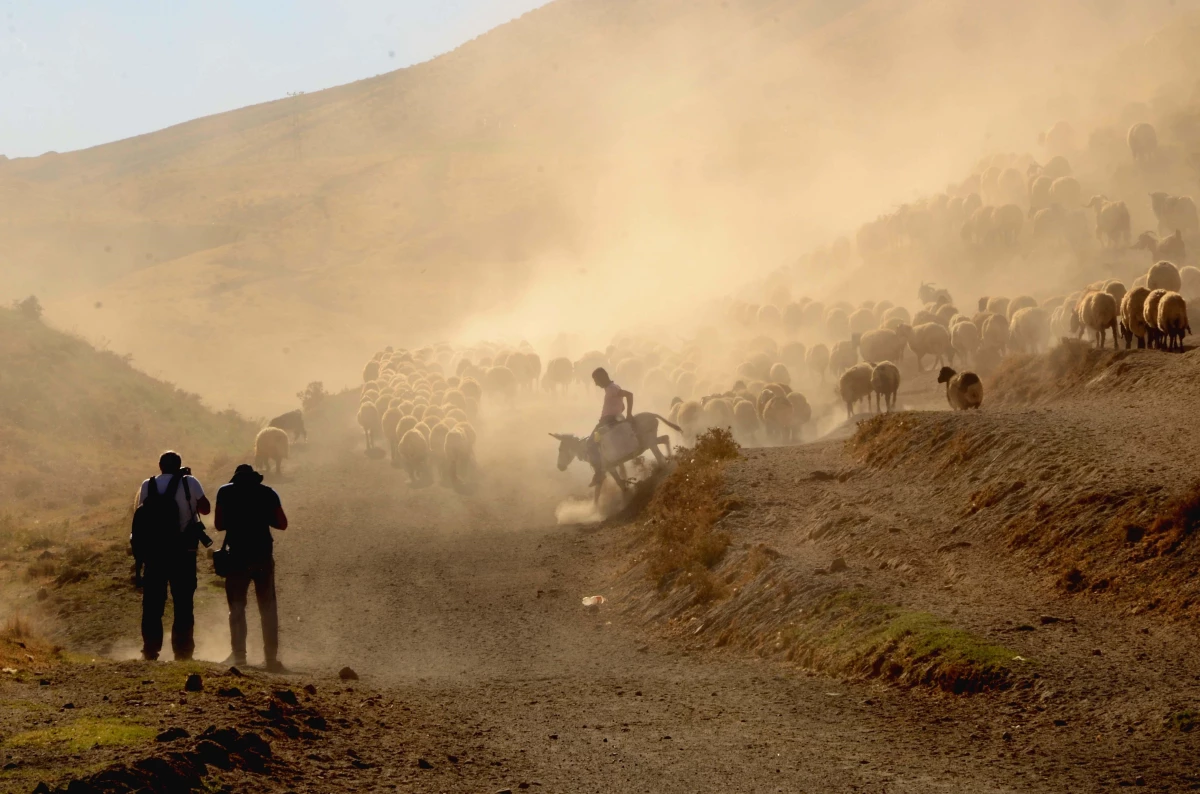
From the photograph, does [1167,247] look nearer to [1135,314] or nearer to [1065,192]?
[1065,192]

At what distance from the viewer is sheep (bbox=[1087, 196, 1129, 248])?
137 ft

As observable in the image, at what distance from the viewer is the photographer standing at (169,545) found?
495 inches

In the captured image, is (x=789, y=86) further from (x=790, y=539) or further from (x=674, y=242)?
(x=790, y=539)

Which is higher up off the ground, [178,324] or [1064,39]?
[1064,39]

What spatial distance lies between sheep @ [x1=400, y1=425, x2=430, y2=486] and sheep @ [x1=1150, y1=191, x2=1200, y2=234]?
27.6 metres

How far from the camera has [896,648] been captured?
35.2ft

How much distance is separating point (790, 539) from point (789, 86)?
15351 centimetres

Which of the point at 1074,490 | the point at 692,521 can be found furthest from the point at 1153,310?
the point at 1074,490

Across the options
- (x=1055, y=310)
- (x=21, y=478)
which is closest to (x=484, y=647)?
(x=1055, y=310)

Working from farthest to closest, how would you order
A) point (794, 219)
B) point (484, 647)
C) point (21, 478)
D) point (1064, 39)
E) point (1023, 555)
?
point (1064, 39) → point (794, 219) → point (21, 478) → point (484, 647) → point (1023, 555)

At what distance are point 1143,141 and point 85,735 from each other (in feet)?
167

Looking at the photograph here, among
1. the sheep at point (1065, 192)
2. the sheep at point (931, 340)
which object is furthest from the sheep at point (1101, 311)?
the sheep at point (1065, 192)

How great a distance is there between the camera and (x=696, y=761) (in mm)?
8438

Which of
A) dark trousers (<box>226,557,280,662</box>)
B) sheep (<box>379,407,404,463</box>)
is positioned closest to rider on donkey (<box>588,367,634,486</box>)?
dark trousers (<box>226,557,280,662</box>)
